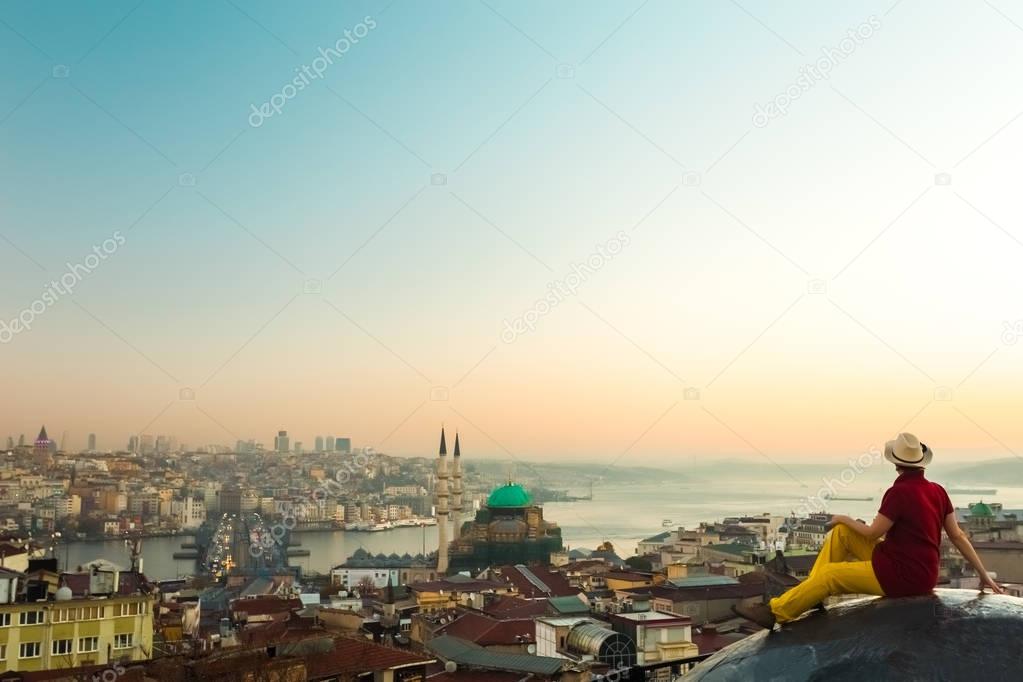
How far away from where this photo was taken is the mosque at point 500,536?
47875 millimetres

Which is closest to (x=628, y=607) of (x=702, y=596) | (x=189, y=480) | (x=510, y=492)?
(x=702, y=596)

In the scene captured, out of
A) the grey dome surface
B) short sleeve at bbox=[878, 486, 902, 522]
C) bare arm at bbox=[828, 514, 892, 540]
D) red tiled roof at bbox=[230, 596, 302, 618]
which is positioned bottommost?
red tiled roof at bbox=[230, 596, 302, 618]

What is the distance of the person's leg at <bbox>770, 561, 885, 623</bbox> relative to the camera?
3.14m

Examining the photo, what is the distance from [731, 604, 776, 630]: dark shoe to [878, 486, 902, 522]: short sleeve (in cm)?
52

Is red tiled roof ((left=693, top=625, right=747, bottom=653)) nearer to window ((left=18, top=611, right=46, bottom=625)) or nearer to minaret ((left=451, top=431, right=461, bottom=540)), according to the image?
window ((left=18, top=611, right=46, bottom=625))

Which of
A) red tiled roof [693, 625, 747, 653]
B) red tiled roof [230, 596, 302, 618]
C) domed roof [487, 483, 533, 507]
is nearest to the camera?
red tiled roof [693, 625, 747, 653]

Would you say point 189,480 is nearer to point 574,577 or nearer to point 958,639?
point 574,577

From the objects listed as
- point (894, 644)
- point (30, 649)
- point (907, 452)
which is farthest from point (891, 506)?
point (30, 649)

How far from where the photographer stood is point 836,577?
3.15 metres

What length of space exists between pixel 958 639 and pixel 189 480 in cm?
9810

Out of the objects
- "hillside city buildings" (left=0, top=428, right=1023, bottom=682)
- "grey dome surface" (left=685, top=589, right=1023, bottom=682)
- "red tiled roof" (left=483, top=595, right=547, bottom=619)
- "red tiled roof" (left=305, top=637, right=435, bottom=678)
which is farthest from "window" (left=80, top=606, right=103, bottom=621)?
"grey dome surface" (left=685, top=589, right=1023, bottom=682)

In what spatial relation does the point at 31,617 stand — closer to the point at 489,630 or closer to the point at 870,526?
the point at 489,630

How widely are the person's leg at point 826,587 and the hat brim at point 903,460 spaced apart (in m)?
0.37

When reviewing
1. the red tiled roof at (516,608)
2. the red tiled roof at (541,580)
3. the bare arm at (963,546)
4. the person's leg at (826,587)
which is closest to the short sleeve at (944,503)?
the bare arm at (963,546)
